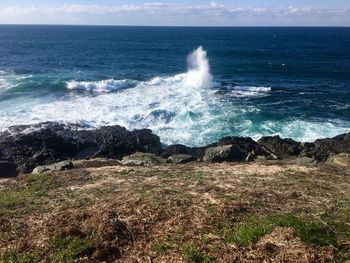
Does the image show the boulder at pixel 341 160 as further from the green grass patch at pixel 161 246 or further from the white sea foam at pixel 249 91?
the white sea foam at pixel 249 91

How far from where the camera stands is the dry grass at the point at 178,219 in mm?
7508

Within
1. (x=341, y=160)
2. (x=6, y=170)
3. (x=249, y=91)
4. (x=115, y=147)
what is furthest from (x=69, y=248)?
(x=249, y=91)

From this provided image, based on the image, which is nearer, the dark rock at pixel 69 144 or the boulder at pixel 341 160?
the boulder at pixel 341 160

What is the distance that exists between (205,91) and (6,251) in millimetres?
37345

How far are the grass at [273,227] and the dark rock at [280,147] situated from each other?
48.5ft

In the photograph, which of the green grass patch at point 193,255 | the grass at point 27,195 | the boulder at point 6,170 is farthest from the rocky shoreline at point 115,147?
the green grass patch at point 193,255

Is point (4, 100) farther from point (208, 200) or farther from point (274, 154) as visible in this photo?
point (208, 200)

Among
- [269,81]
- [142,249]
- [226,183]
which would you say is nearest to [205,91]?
[269,81]

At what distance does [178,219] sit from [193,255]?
141 centimetres

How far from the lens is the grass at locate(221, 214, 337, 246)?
25.4ft

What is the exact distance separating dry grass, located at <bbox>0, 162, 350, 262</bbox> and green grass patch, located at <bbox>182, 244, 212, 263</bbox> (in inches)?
0.7

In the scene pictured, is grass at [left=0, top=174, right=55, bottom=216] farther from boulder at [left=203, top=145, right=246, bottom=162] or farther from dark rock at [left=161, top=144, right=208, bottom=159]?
dark rock at [left=161, top=144, right=208, bottom=159]

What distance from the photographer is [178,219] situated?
8.69 meters

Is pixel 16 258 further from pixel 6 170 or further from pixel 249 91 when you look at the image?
pixel 249 91
